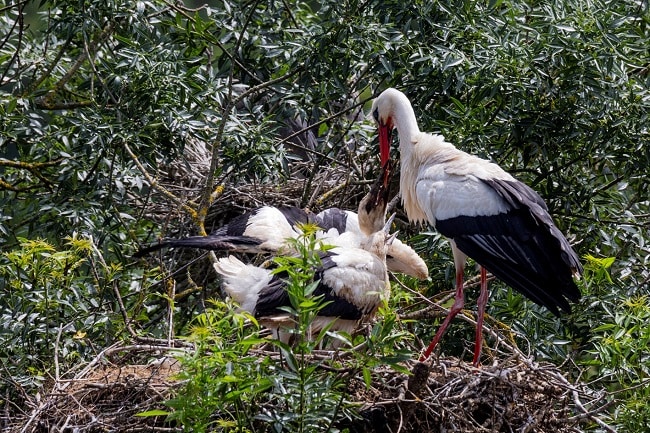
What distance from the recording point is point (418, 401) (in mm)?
5828

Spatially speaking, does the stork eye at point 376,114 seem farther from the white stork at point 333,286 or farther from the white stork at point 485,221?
the white stork at point 333,286

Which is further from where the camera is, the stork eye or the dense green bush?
the stork eye

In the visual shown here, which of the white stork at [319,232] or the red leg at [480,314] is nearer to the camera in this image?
the red leg at [480,314]

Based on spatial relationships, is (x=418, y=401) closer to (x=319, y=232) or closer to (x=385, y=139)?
(x=319, y=232)

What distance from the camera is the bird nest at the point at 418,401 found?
5898 millimetres

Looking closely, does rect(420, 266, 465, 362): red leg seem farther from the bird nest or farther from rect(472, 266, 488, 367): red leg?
the bird nest

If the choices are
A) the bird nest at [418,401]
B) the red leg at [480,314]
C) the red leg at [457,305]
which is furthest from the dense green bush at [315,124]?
the bird nest at [418,401]

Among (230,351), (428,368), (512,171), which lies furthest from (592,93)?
(230,351)

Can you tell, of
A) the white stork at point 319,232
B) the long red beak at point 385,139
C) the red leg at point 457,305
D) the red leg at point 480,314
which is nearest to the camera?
the red leg at point 480,314

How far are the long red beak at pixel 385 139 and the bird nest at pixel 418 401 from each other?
1.96m

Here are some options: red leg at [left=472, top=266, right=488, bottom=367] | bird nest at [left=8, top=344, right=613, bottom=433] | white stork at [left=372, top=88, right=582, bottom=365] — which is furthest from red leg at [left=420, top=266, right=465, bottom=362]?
bird nest at [left=8, top=344, right=613, bottom=433]

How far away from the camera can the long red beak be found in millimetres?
7851

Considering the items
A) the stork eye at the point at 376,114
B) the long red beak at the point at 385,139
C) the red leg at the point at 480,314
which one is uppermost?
the stork eye at the point at 376,114

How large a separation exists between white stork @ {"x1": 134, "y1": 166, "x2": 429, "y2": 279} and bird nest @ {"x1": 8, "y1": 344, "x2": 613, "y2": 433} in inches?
48.7
